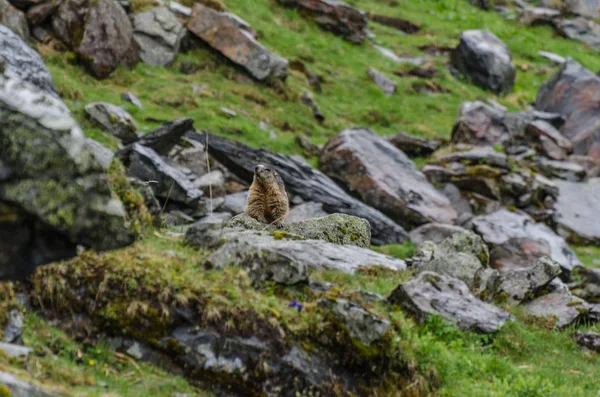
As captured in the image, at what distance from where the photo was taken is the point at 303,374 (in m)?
8.44

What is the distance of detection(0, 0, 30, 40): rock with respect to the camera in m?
25.9

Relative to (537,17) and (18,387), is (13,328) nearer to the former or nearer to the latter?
(18,387)

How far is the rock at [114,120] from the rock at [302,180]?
6.52ft

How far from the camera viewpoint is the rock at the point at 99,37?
27.8 metres

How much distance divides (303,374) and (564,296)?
9.39 metres

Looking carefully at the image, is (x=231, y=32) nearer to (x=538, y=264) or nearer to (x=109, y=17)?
(x=109, y=17)

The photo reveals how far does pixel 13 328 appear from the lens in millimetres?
6996

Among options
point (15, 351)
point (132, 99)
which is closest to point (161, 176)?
point (132, 99)

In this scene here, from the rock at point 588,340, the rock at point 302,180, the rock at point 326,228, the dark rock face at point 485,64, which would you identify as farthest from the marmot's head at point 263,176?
the dark rock face at point 485,64

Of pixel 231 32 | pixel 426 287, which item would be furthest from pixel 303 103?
pixel 426 287

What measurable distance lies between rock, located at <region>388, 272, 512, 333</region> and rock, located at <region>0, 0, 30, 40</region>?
1977 cm

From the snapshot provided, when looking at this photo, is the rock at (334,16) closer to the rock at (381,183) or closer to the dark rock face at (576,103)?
the dark rock face at (576,103)

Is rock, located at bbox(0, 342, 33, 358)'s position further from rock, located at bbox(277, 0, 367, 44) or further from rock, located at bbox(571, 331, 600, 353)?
rock, located at bbox(277, 0, 367, 44)

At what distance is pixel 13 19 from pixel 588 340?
23.1 m
